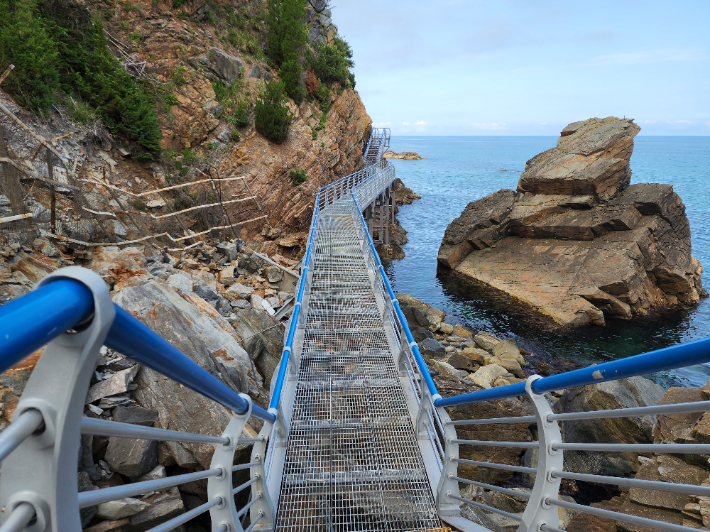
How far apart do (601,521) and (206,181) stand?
46.8 feet

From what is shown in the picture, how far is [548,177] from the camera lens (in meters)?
21.7

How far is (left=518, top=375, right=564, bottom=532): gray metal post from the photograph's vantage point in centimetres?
201

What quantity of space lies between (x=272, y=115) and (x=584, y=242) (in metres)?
16.6

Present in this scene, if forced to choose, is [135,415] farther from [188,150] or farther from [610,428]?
[188,150]

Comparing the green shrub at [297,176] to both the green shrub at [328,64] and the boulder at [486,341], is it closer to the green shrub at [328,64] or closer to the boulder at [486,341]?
the green shrub at [328,64]

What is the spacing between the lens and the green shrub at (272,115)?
17.9m

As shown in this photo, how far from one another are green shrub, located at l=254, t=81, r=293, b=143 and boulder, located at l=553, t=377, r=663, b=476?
15.8 m

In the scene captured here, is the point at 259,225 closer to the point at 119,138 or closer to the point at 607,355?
the point at 119,138

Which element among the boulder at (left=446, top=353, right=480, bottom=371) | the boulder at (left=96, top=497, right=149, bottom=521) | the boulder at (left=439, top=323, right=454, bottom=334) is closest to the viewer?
the boulder at (left=96, top=497, right=149, bottom=521)

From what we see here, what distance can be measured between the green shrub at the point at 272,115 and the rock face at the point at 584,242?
11.5m

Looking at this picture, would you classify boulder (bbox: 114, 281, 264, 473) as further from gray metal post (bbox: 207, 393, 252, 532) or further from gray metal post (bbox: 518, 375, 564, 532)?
gray metal post (bbox: 518, 375, 564, 532)

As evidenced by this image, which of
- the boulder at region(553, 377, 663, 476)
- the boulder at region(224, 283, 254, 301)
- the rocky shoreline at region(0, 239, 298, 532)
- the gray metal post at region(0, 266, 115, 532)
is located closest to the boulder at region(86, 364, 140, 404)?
the rocky shoreline at region(0, 239, 298, 532)

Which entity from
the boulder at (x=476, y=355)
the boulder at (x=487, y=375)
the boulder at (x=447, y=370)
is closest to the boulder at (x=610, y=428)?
the boulder at (x=487, y=375)

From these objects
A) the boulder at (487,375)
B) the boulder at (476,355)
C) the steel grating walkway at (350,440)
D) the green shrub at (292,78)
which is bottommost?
the boulder at (476,355)
